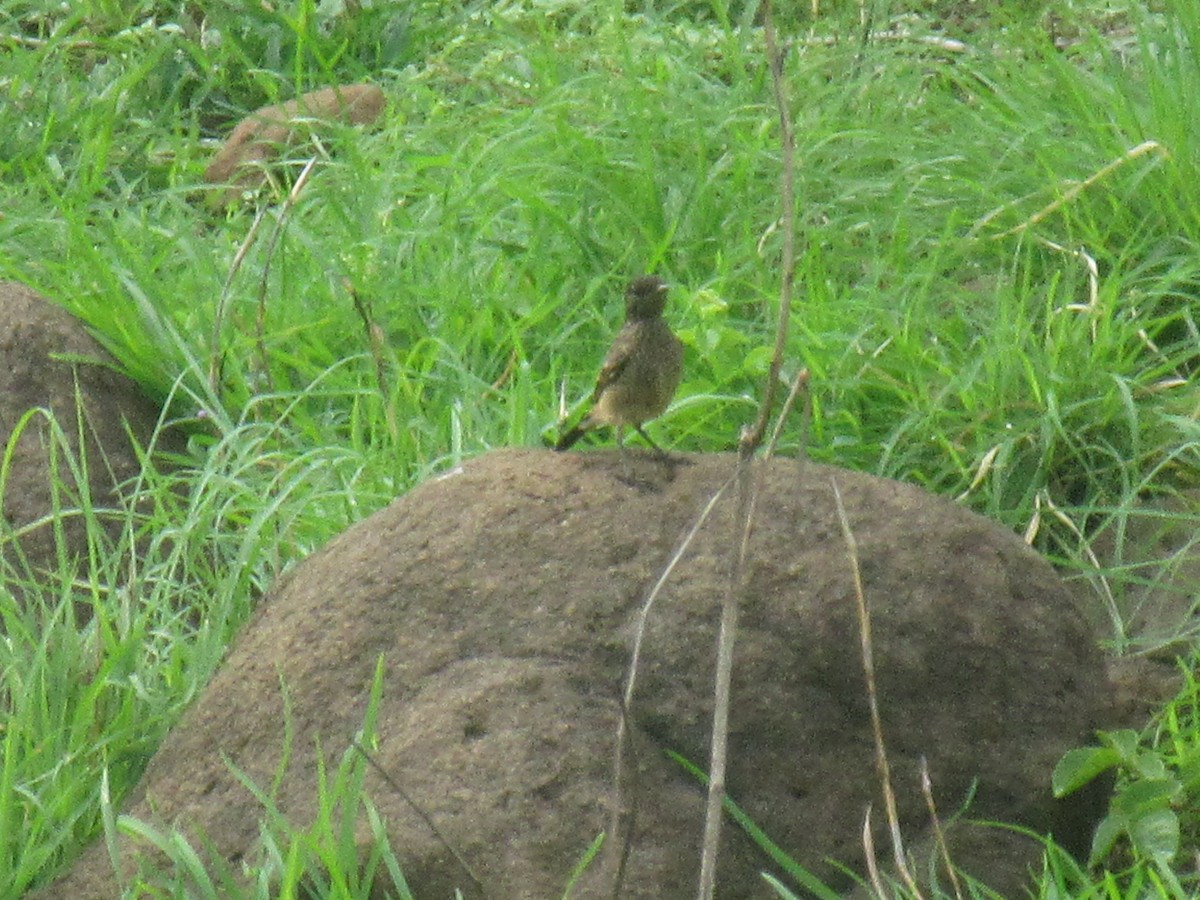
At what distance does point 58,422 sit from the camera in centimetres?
498

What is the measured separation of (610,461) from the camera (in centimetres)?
371

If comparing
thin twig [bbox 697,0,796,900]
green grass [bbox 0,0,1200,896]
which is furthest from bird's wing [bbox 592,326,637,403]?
thin twig [bbox 697,0,796,900]

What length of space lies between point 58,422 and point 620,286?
5.18 feet

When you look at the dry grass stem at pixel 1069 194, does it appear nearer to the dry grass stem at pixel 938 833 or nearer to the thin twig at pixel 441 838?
the dry grass stem at pixel 938 833

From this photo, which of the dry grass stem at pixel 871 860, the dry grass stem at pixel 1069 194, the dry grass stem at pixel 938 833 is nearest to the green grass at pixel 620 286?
the dry grass stem at pixel 1069 194

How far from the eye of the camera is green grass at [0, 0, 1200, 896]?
4.28 m

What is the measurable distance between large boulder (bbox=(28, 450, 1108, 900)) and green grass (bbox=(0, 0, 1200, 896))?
1.01 feet

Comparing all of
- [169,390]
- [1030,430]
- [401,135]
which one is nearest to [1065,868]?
[1030,430]

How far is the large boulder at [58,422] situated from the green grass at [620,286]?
0.10 m

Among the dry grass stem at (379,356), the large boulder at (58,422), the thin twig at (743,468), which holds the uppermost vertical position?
the thin twig at (743,468)

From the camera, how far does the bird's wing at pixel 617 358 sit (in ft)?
13.6

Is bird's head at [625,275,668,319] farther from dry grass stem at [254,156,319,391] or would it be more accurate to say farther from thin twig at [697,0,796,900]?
thin twig at [697,0,796,900]

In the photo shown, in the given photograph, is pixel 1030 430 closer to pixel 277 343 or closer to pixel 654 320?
pixel 654 320

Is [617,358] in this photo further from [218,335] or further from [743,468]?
[743,468]
